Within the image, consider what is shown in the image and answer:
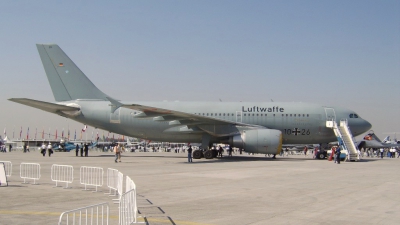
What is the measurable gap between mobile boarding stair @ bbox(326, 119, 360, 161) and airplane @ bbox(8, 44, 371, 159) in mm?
476

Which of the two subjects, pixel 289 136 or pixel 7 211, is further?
pixel 289 136

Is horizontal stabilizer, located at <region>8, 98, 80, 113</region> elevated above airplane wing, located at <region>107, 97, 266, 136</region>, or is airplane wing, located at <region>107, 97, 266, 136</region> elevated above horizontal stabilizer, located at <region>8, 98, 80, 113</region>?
horizontal stabilizer, located at <region>8, 98, 80, 113</region>

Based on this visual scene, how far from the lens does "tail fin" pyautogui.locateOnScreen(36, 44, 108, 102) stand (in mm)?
32219

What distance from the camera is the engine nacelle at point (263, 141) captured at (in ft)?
92.7

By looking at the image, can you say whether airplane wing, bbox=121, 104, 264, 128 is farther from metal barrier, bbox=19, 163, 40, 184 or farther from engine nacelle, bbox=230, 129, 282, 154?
metal barrier, bbox=19, 163, 40, 184

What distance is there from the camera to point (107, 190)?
12.5 meters

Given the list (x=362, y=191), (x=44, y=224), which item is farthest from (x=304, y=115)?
(x=44, y=224)

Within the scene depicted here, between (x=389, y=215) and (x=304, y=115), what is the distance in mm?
22697

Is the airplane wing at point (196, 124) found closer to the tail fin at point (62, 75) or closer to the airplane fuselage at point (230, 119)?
the airplane fuselage at point (230, 119)

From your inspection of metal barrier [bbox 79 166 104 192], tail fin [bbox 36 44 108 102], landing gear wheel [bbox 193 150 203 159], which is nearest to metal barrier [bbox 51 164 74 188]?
metal barrier [bbox 79 166 104 192]

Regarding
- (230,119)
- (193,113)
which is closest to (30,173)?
(193,113)

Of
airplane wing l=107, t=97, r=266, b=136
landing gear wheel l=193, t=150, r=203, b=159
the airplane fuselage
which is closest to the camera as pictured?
airplane wing l=107, t=97, r=266, b=136

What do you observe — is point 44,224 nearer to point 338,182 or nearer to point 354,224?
point 354,224

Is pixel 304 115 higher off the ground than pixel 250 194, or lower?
higher
